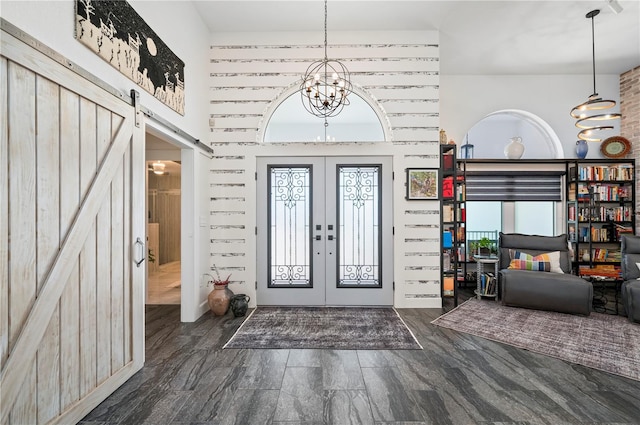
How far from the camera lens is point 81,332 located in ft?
6.22

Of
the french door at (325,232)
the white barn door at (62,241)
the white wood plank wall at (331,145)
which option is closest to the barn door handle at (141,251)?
the white barn door at (62,241)

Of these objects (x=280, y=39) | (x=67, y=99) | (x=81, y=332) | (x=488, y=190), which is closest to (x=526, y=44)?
(x=488, y=190)

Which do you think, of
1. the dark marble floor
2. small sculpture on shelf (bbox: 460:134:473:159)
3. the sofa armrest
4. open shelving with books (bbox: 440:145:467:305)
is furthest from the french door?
small sculpture on shelf (bbox: 460:134:473:159)

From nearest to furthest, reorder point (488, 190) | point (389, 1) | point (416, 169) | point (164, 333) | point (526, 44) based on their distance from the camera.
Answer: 1. point (164, 333)
2. point (389, 1)
3. point (416, 169)
4. point (526, 44)
5. point (488, 190)

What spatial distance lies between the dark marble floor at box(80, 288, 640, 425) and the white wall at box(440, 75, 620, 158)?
4.16 meters

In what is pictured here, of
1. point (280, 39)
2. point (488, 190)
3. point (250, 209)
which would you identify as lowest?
point (250, 209)

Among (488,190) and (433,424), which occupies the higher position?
(488,190)

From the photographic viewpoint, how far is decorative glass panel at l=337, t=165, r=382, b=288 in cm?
425

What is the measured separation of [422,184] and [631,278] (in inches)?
115

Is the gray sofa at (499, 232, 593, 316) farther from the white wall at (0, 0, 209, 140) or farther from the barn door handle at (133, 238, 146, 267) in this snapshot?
the white wall at (0, 0, 209, 140)

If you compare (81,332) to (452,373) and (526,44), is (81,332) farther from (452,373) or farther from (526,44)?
(526,44)

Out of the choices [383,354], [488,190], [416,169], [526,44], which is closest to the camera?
[383,354]

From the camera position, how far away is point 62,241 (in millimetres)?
1781

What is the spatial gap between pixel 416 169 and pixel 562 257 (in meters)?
2.52
